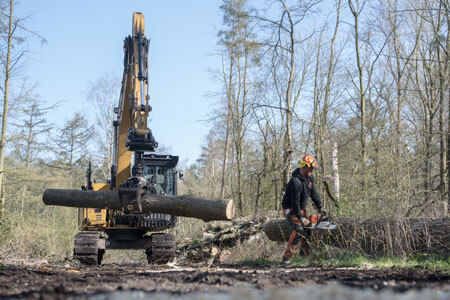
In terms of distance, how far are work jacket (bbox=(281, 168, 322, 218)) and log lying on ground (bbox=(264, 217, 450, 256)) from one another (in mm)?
614

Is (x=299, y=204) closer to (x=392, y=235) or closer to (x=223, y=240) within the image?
(x=392, y=235)

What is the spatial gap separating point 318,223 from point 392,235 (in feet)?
4.36

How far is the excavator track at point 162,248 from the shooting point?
11.0 meters

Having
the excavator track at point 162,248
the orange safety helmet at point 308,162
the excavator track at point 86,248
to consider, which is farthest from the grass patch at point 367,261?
the excavator track at point 86,248

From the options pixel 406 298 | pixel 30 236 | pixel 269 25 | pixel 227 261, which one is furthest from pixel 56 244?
pixel 406 298

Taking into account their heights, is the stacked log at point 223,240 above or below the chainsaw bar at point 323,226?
below

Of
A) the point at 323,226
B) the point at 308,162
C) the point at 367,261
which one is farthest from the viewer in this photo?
the point at 308,162

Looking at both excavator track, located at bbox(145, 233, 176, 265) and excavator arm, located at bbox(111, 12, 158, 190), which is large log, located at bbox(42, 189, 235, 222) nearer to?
excavator arm, located at bbox(111, 12, 158, 190)

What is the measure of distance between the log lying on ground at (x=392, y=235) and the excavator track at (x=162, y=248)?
3.76 meters

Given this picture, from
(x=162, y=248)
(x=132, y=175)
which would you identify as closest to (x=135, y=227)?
(x=162, y=248)

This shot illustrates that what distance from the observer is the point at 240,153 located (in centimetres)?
2169

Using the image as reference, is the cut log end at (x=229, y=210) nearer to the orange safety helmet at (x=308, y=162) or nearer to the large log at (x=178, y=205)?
the large log at (x=178, y=205)

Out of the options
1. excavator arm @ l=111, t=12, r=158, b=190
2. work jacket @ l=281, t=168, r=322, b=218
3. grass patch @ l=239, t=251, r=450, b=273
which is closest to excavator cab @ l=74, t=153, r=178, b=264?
excavator arm @ l=111, t=12, r=158, b=190

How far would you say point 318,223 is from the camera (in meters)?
8.74
